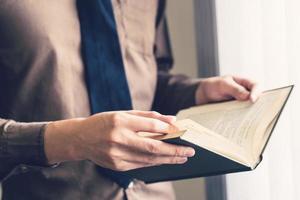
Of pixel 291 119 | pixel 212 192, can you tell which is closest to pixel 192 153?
pixel 291 119

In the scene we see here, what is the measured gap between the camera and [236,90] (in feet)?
2.80

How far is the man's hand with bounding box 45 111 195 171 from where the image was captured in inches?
22.8

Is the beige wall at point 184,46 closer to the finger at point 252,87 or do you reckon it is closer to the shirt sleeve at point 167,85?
the shirt sleeve at point 167,85

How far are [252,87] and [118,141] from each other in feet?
1.10

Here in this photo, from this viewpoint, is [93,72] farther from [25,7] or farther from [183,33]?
[183,33]

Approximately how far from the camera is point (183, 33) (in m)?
1.22

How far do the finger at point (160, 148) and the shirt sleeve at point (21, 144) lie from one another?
144 mm

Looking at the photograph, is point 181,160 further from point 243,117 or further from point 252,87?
point 252,87

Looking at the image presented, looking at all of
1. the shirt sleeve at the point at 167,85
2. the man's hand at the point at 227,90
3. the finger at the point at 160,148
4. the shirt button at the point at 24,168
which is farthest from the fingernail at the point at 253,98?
the shirt button at the point at 24,168

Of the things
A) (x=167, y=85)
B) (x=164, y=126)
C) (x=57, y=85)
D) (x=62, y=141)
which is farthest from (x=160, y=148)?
(x=167, y=85)

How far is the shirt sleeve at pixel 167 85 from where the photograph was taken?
38.0 inches

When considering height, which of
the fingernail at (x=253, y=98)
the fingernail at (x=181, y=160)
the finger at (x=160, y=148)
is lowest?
the fingernail at (x=181, y=160)

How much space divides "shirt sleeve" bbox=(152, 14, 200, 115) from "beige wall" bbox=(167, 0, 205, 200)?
155mm

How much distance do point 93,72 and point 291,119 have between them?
415 mm
